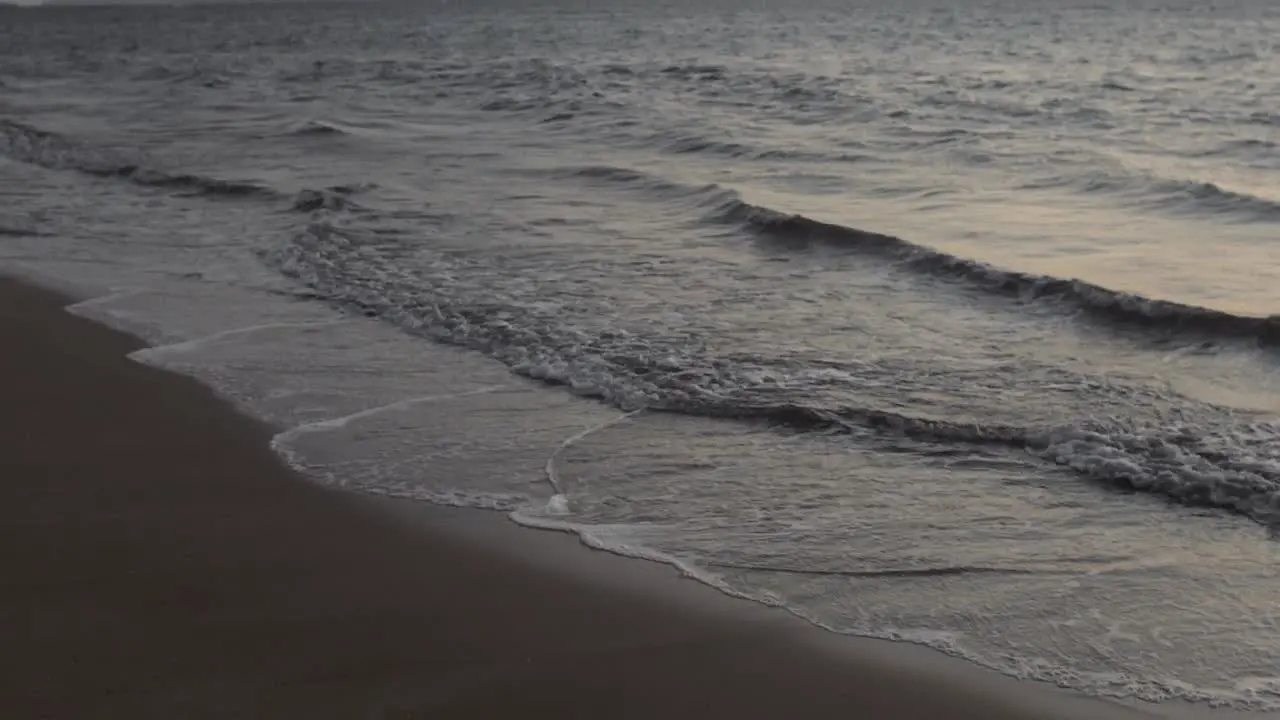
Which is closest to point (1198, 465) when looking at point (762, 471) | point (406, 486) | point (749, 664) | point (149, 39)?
point (762, 471)

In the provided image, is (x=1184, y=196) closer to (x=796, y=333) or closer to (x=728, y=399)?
(x=796, y=333)

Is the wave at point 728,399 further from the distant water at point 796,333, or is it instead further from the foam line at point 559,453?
the foam line at point 559,453

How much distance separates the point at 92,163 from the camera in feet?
50.4

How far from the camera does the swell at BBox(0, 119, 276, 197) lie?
13516 mm

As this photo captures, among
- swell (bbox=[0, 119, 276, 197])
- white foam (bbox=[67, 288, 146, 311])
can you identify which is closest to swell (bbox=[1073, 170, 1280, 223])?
swell (bbox=[0, 119, 276, 197])

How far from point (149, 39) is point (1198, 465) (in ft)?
176

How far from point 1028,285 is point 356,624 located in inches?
236

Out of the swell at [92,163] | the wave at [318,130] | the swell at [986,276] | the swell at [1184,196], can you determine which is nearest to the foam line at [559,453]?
the swell at [986,276]

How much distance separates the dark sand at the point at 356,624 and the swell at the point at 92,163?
8.70 m

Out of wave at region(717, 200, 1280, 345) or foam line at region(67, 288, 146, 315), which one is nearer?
wave at region(717, 200, 1280, 345)

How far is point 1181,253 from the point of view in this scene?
9961mm

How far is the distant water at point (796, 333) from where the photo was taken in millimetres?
4395

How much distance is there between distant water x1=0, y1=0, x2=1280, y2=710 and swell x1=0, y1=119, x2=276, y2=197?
0.10 m

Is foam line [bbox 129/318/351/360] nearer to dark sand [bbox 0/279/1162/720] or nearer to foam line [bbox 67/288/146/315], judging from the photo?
foam line [bbox 67/288/146/315]
